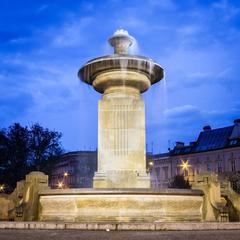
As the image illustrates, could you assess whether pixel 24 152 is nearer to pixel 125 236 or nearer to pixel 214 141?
pixel 125 236

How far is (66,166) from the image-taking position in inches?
4168

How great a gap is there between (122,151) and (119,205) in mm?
4096

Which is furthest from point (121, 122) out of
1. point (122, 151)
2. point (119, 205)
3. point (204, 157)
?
point (204, 157)

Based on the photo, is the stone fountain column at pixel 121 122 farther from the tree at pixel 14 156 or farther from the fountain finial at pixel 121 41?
the tree at pixel 14 156

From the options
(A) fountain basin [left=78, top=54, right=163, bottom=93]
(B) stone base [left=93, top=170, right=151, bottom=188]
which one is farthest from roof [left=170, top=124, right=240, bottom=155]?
(B) stone base [left=93, top=170, right=151, bottom=188]

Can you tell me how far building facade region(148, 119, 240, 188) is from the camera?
80.1 meters

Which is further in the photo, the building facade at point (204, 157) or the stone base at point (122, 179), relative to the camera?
the building facade at point (204, 157)

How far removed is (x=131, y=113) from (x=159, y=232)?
7.63m

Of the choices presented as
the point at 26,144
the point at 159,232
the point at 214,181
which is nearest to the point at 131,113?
the point at 214,181

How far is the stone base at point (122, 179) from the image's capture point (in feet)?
53.6

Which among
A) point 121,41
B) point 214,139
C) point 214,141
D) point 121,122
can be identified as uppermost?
point 214,139

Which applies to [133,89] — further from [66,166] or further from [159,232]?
[66,166]

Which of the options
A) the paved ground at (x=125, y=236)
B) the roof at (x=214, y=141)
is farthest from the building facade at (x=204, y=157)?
the paved ground at (x=125, y=236)

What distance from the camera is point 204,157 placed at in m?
87.1
